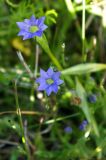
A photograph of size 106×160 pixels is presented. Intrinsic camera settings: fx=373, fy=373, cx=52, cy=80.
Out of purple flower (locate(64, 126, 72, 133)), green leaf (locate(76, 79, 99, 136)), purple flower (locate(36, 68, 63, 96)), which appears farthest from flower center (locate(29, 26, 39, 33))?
purple flower (locate(64, 126, 72, 133))

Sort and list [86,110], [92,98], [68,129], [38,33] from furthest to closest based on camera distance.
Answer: [68,129], [92,98], [86,110], [38,33]

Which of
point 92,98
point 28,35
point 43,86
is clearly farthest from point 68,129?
point 28,35

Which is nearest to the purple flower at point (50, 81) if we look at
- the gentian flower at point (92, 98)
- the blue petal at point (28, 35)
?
the blue petal at point (28, 35)

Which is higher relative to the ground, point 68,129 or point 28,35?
point 28,35

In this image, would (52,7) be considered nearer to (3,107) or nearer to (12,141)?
(3,107)

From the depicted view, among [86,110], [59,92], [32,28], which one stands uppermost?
[32,28]

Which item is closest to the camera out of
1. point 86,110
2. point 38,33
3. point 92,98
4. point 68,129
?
point 38,33

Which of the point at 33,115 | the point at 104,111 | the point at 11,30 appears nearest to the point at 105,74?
the point at 104,111

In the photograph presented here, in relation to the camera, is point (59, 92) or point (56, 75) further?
point (59, 92)

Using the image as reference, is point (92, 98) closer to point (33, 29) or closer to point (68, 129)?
point (68, 129)
